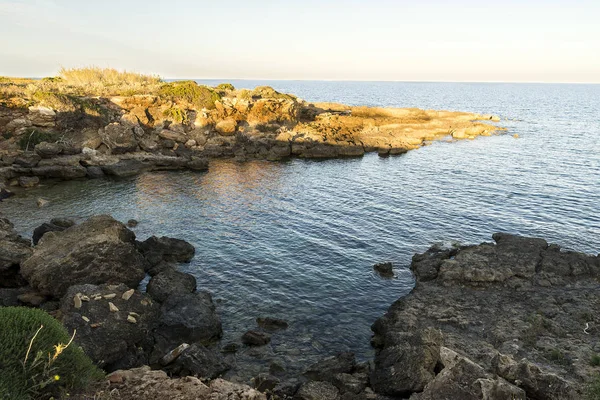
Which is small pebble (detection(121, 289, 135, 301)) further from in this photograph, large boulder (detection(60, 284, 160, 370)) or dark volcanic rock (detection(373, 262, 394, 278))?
dark volcanic rock (detection(373, 262, 394, 278))

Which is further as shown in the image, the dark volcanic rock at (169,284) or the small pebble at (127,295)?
the dark volcanic rock at (169,284)

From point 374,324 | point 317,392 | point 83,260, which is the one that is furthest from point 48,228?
point 374,324

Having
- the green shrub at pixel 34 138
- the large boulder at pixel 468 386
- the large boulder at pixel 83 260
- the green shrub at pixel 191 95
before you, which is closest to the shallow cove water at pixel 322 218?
the large boulder at pixel 83 260

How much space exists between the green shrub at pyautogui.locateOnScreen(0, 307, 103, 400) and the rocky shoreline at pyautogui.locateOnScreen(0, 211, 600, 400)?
2.99ft

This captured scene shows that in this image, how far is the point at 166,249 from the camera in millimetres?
31031

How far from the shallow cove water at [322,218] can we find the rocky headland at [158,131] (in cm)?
443

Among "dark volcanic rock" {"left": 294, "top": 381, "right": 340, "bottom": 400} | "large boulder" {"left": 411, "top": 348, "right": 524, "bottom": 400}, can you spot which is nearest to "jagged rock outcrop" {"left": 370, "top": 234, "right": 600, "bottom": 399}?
"large boulder" {"left": 411, "top": 348, "right": 524, "bottom": 400}

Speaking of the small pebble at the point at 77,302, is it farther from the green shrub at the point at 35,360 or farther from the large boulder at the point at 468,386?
the large boulder at the point at 468,386

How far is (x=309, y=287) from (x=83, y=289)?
14018 millimetres

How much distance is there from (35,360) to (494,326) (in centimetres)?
2108

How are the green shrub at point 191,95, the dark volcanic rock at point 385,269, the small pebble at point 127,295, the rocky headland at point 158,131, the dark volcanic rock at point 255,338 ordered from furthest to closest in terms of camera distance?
the green shrub at point 191,95 < the rocky headland at point 158,131 < the dark volcanic rock at point 385,269 < the dark volcanic rock at point 255,338 < the small pebble at point 127,295

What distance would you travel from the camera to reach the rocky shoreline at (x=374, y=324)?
543 inches

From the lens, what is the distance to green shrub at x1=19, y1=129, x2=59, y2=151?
55375 mm

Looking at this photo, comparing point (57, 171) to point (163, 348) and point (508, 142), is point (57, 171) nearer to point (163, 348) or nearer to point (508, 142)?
point (163, 348)
